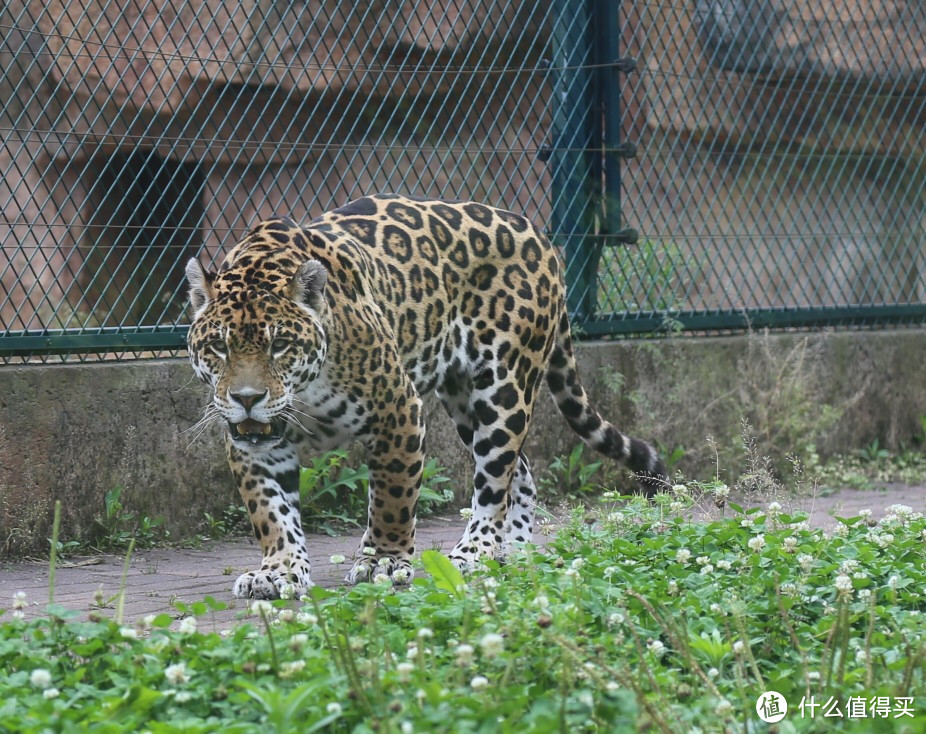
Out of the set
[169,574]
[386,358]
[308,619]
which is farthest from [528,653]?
[169,574]

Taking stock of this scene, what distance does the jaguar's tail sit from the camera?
654 cm

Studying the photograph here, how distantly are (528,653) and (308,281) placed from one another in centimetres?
224

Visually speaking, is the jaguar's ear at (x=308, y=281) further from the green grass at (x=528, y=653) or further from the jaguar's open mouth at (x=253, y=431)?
the green grass at (x=528, y=653)

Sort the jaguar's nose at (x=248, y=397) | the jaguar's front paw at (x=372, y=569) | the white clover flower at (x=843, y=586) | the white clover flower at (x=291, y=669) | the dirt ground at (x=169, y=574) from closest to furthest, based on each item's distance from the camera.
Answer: the white clover flower at (x=291, y=669) → the white clover flower at (x=843, y=586) → the jaguar's nose at (x=248, y=397) → the dirt ground at (x=169, y=574) → the jaguar's front paw at (x=372, y=569)

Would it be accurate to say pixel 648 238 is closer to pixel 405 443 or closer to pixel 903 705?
pixel 405 443

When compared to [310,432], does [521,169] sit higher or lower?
higher

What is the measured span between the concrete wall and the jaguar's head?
5.17 feet

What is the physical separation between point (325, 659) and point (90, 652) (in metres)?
0.64

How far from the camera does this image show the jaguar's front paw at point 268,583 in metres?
5.23

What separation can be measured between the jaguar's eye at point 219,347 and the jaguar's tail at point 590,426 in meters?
2.08

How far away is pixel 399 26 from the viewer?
12.0 meters

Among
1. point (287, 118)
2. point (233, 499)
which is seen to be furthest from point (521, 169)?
point (287, 118)

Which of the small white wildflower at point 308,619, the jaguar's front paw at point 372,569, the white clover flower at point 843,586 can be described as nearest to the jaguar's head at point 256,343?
the jaguar's front paw at point 372,569

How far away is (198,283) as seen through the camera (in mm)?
5246
